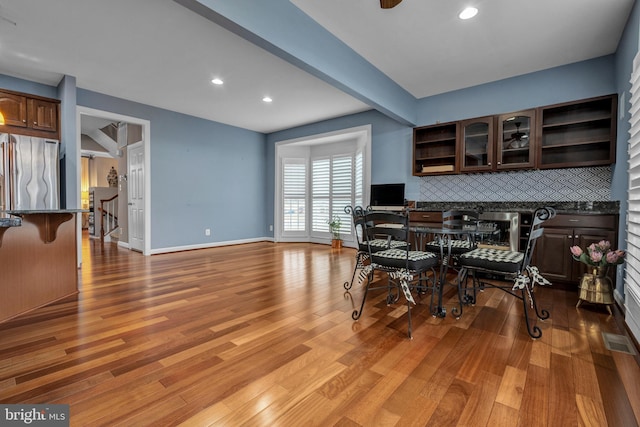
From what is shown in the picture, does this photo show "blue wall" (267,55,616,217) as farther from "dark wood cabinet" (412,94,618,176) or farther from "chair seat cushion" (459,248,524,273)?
"chair seat cushion" (459,248,524,273)

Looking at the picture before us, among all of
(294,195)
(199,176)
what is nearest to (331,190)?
(294,195)

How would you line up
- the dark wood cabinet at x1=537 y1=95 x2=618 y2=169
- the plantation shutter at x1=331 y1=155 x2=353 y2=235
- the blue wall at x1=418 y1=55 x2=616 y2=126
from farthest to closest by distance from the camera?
the plantation shutter at x1=331 y1=155 x2=353 y2=235 → the blue wall at x1=418 y1=55 x2=616 y2=126 → the dark wood cabinet at x1=537 y1=95 x2=618 y2=169

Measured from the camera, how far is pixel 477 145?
14.0 ft

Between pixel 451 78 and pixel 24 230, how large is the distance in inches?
199

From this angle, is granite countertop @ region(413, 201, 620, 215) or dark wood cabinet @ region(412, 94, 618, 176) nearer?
granite countertop @ region(413, 201, 620, 215)

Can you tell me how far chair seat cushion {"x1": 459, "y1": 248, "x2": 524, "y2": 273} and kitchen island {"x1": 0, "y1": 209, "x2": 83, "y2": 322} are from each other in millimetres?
3314

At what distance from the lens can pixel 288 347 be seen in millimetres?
1962

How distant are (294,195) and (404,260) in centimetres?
511

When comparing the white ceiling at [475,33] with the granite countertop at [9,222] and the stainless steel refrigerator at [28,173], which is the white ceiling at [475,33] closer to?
the granite countertop at [9,222]

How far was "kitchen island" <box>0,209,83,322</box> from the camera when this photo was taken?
238 cm

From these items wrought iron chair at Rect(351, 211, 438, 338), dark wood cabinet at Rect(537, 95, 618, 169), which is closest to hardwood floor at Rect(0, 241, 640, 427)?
wrought iron chair at Rect(351, 211, 438, 338)

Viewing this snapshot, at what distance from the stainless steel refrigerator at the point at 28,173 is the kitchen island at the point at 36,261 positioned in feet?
4.70

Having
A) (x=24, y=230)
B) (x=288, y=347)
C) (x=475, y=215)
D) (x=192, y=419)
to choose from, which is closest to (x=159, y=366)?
(x=192, y=419)

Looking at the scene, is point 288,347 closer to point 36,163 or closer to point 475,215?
point 475,215
